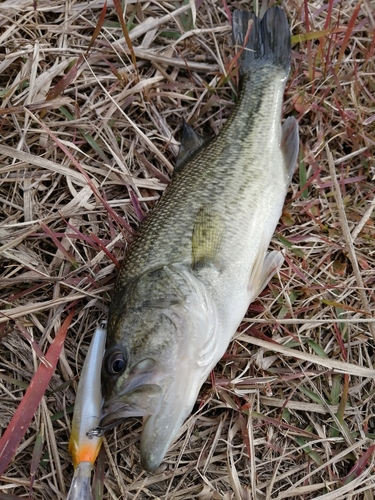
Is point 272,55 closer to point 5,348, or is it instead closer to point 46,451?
point 5,348

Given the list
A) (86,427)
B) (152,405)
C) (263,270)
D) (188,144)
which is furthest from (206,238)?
(86,427)

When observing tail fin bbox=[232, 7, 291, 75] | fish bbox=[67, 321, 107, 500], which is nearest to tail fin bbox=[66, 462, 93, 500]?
fish bbox=[67, 321, 107, 500]

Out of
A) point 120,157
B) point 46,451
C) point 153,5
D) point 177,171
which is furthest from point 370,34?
point 46,451

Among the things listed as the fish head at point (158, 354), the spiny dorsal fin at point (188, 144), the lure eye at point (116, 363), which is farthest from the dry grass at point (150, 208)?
the lure eye at point (116, 363)

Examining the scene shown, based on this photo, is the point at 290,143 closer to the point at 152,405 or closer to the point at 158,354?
the point at 158,354

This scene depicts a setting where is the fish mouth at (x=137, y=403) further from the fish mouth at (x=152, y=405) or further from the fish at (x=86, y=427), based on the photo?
the fish at (x=86, y=427)
